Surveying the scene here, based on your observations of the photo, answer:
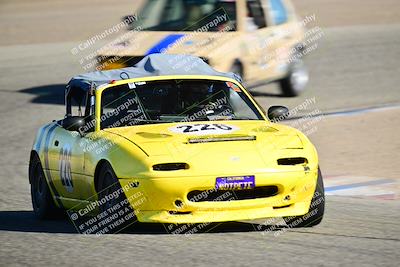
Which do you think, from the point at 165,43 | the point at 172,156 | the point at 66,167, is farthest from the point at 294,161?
the point at 165,43

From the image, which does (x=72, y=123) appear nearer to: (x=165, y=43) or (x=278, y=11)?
(x=165, y=43)

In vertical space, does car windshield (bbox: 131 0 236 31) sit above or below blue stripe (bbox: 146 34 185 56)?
above

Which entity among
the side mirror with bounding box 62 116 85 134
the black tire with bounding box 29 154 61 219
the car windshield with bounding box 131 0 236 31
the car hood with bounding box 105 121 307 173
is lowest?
the car windshield with bounding box 131 0 236 31

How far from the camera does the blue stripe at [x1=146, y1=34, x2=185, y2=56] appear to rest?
1770 centimetres

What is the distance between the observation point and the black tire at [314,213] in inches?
347

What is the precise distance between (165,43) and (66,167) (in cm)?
822

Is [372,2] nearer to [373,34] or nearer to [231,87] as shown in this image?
[373,34]

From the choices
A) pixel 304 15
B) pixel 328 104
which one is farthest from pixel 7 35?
pixel 328 104

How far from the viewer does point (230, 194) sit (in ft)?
27.9

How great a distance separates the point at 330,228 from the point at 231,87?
1.84m

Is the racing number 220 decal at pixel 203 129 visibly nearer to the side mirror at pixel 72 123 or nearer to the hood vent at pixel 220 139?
the hood vent at pixel 220 139

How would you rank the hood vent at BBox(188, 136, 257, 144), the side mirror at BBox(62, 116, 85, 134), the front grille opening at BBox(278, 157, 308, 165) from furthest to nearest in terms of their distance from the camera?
the side mirror at BBox(62, 116, 85, 134), the hood vent at BBox(188, 136, 257, 144), the front grille opening at BBox(278, 157, 308, 165)

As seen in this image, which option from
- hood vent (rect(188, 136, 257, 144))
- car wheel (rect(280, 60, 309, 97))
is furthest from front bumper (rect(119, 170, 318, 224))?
car wheel (rect(280, 60, 309, 97))

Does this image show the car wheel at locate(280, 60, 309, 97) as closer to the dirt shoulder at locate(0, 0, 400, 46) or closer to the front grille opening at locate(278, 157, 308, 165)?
the front grille opening at locate(278, 157, 308, 165)
